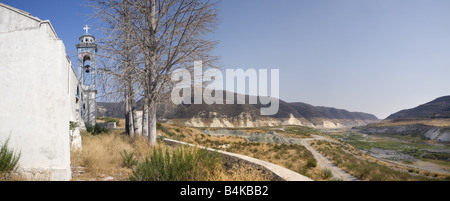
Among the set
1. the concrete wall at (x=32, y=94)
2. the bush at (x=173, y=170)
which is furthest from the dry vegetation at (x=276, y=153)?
the concrete wall at (x=32, y=94)

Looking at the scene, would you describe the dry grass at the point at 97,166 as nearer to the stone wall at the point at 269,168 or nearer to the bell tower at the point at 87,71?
the stone wall at the point at 269,168

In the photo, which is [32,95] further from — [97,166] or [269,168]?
[269,168]

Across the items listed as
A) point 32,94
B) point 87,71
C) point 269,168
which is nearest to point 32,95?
point 32,94

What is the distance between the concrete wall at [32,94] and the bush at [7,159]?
109mm

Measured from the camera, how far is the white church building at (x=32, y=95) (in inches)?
188

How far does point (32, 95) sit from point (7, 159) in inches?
52.3

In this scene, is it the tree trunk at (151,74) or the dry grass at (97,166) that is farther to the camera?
the tree trunk at (151,74)

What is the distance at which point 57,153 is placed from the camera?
495 centimetres

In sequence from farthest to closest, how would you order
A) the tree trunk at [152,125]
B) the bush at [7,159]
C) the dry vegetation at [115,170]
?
the tree trunk at [152,125] < the dry vegetation at [115,170] < the bush at [7,159]

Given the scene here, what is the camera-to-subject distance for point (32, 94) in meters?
4.83
